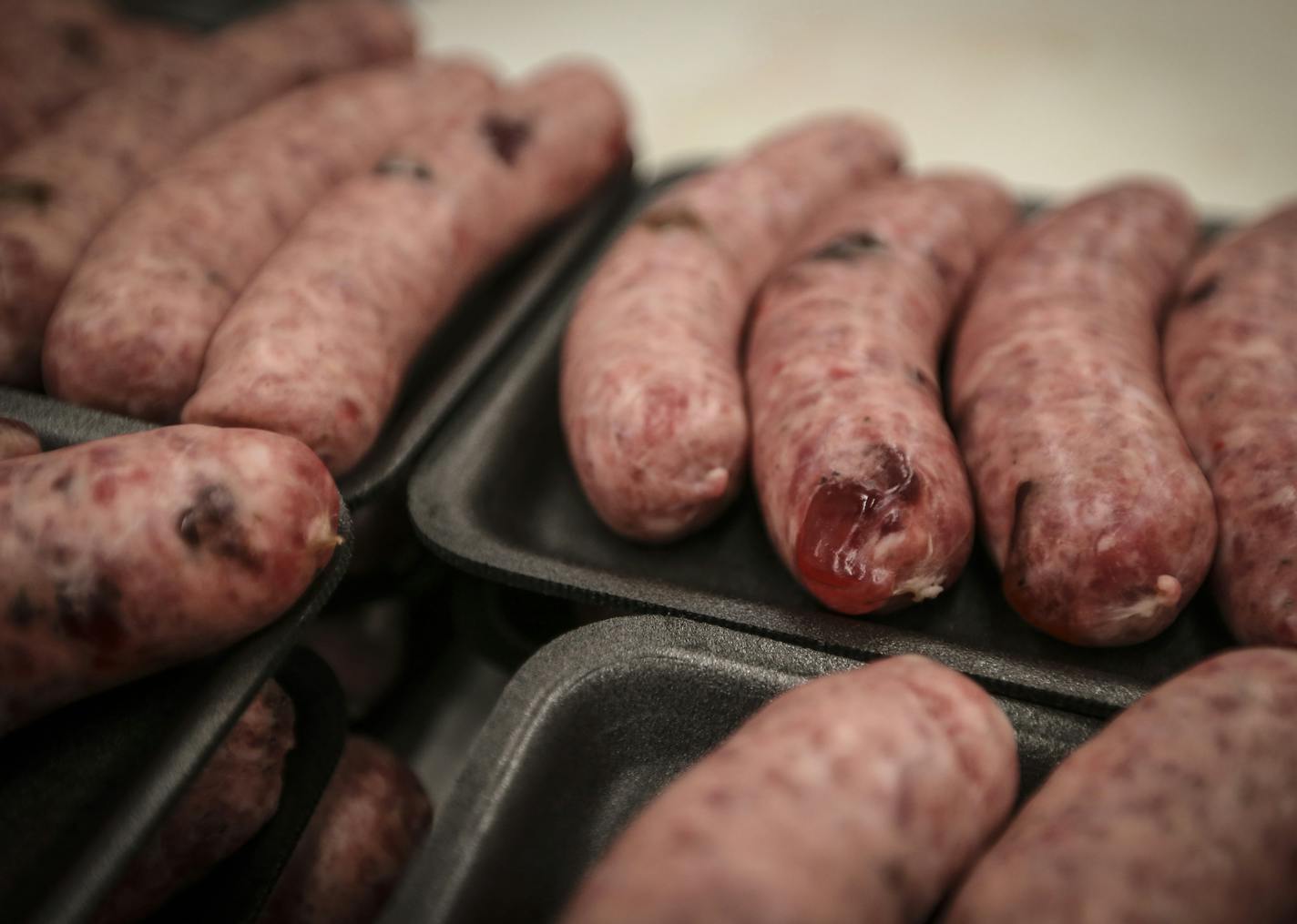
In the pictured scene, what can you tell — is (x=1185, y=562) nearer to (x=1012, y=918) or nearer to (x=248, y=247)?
(x=1012, y=918)

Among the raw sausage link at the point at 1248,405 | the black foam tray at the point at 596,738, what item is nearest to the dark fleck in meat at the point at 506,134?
the black foam tray at the point at 596,738

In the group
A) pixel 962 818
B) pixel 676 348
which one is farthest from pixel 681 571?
pixel 962 818

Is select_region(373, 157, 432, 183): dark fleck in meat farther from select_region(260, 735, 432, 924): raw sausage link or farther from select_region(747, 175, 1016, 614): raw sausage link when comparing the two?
select_region(260, 735, 432, 924): raw sausage link

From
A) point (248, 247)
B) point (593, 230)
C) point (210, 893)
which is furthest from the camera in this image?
point (593, 230)

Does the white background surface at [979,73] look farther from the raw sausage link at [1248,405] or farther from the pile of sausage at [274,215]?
the raw sausage link at [1248,405]

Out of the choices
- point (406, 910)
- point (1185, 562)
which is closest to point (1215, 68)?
point (1185, 562)
